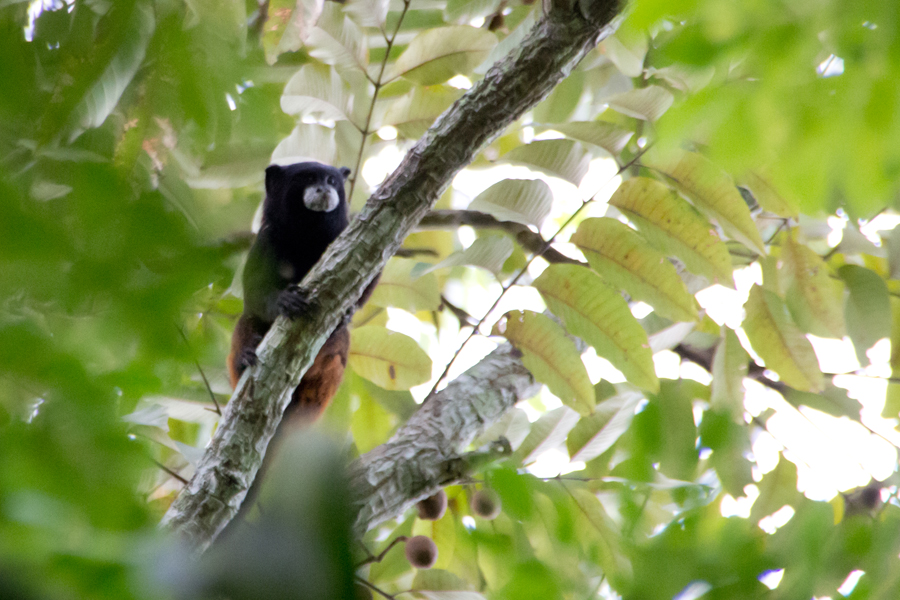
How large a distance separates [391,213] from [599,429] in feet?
3.98

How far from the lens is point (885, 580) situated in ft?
3.00

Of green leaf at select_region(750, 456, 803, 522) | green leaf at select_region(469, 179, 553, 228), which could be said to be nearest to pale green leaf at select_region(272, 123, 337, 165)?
green leaf at select_region(469, 179, 553, 228)

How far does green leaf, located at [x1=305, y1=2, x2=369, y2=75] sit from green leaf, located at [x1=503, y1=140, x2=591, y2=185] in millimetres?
798

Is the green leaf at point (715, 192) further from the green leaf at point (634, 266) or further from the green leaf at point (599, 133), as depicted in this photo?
the green leaf at point (634, 266)

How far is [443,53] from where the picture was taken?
9.14 feet

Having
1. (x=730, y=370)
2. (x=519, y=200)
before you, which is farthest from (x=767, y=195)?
(x=519, y=200)

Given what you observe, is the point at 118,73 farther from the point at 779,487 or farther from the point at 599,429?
the point at 779,487

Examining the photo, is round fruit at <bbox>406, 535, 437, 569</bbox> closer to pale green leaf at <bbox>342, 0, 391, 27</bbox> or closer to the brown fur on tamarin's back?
the brown fur on tamarin's back

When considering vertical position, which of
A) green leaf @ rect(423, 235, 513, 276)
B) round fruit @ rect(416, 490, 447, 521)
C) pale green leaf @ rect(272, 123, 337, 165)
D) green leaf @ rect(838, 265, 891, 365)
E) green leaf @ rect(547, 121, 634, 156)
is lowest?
round fruit @ rect(416, 490, 447, 521)

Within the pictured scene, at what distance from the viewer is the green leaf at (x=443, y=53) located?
8.99 ft

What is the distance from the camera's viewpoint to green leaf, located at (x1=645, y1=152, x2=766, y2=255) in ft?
8.05

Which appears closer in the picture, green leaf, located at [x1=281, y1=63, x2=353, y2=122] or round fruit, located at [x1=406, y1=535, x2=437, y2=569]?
round fruit, located at [x1=406, y1=535, x2=437, y2=569]

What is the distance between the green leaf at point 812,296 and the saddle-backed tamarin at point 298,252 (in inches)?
71.6

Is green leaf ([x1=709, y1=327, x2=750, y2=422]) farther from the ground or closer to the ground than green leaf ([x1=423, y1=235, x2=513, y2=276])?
closer to the ground
